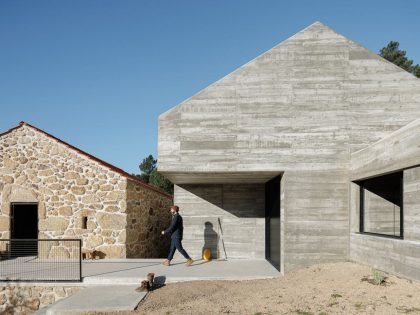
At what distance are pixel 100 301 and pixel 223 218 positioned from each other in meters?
6.09

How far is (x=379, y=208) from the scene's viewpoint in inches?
344

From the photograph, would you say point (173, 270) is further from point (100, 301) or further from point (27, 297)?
point (27, 297)

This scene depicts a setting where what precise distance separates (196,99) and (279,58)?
2.31 meters

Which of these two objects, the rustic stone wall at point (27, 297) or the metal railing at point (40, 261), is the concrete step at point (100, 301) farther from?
the metal railing at point (40, 261)

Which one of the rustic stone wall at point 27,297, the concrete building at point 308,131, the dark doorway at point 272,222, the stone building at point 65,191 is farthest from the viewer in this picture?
the stone building at point 65,191

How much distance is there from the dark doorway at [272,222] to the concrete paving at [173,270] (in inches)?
13.1

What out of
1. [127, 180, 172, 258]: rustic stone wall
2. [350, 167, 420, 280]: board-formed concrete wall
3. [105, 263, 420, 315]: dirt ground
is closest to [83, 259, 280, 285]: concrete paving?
[105, 263, 420, 315]: dirt ground

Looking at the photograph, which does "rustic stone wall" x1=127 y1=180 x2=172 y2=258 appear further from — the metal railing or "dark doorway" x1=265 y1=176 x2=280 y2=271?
"dark doorway" x1=265 y1=176 x2=280 y2=271

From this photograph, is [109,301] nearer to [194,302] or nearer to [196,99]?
[194,302]

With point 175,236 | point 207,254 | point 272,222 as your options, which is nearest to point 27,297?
point 175,236

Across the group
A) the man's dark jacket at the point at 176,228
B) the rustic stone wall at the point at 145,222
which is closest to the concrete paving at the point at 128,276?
the man's dark jacket at the point at 176,228

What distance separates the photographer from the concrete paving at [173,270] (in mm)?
8640

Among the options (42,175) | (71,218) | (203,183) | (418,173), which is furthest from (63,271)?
(418,173)

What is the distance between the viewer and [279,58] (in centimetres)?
917
